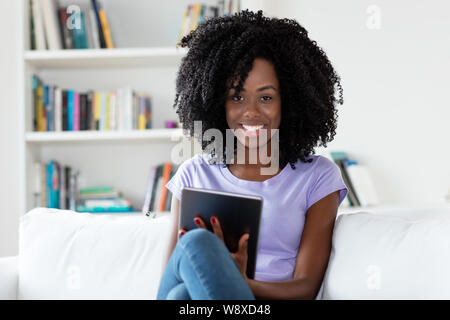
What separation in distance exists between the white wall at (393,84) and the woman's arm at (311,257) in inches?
52.0

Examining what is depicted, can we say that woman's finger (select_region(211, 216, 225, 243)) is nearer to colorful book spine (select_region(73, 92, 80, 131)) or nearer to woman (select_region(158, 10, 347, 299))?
woman (select_region(158, 10, 347, 299))

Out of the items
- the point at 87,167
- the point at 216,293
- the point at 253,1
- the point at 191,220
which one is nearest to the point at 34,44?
the point at 87,167

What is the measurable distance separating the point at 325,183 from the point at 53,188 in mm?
1580

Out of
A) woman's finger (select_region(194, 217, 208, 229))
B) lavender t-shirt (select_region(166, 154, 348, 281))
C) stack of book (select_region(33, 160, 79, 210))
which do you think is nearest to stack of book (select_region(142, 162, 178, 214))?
stack of book (select_region(33, 160, 79, 210))

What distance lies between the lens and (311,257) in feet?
4.49

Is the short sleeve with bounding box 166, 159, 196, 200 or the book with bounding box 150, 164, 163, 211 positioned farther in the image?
the book with bounding box 150, 164, 163, 211

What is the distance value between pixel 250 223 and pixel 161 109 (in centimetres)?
169

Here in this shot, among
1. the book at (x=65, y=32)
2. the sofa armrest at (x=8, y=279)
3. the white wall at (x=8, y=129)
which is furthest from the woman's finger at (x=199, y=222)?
the white wall at (x=8, y=129)

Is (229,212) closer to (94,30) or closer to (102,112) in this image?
(102,112)

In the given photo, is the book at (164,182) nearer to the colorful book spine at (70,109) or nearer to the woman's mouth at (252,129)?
the colorful book spine at (70,109)

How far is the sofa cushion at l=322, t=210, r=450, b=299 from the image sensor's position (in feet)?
4.24

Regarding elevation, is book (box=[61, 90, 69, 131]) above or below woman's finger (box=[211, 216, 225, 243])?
above

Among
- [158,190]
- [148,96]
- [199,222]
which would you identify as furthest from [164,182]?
[199,222]

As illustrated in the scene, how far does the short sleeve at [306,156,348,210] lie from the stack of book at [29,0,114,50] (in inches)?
58.7
